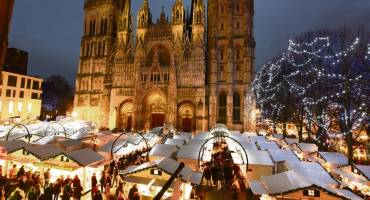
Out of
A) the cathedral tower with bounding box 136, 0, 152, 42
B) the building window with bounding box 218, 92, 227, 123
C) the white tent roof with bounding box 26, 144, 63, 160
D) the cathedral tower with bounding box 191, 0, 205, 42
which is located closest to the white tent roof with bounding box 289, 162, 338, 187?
the white tent roof with bounding box 26, 144, 63, 160

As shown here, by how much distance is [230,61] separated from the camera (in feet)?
128

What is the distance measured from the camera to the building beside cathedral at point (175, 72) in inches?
1521

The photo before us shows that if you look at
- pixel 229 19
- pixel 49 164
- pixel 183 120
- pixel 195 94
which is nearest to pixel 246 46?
pixel 229 19

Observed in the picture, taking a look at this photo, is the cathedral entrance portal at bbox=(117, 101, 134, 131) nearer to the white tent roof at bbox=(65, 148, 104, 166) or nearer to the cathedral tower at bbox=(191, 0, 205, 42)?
the cathedral tower at bbox=(191, 0, 205, 42)

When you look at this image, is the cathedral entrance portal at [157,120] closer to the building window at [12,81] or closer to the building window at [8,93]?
the building window at [8,93]

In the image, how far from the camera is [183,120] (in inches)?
1566

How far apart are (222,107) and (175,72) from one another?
9.73 metres

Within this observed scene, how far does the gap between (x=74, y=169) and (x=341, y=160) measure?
16.7 meters

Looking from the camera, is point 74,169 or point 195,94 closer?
point 74,169

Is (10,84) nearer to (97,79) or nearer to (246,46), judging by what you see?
(97,79)

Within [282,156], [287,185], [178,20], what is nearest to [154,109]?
[178,20]

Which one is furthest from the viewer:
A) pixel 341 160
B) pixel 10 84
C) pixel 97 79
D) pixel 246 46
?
pixel 97 79

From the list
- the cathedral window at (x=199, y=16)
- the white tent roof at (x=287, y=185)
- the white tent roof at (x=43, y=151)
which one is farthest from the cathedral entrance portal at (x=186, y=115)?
the white tent roof at (x=287, y=185)

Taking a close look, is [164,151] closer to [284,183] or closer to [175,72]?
[284,183]
